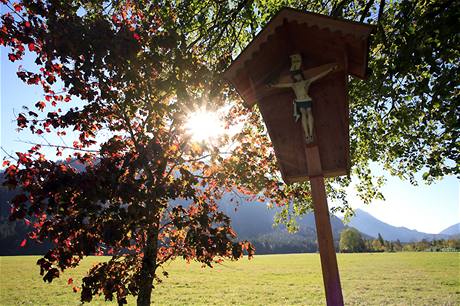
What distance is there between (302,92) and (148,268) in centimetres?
523

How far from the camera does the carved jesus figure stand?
4.88m

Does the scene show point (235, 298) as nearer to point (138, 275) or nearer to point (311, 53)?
point (138, 275)

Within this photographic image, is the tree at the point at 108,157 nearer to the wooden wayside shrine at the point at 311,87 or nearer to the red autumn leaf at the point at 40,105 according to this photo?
the red autumn leaf at the point at 40,105

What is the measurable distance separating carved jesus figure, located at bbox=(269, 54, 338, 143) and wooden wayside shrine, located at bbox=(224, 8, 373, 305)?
0.02 meters

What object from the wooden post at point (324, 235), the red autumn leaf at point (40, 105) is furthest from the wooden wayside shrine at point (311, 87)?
the red autumn leaf at point (40, 105)

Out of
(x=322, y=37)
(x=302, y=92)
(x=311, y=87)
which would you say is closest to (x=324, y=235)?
(x=302, y=92)

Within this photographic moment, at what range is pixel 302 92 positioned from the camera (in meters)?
4.97

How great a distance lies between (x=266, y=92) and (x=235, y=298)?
727 inches

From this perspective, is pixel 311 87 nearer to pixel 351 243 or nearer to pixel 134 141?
pixel 134 141

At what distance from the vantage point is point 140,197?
505 cm

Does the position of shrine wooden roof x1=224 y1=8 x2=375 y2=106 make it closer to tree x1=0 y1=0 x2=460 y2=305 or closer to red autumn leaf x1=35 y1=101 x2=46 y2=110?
tree x1=0 y1=0 x2=460 y2=305

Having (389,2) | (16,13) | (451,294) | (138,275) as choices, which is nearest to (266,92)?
(138,275)

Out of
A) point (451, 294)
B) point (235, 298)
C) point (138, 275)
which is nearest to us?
point (138, 275)

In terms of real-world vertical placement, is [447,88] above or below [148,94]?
below
